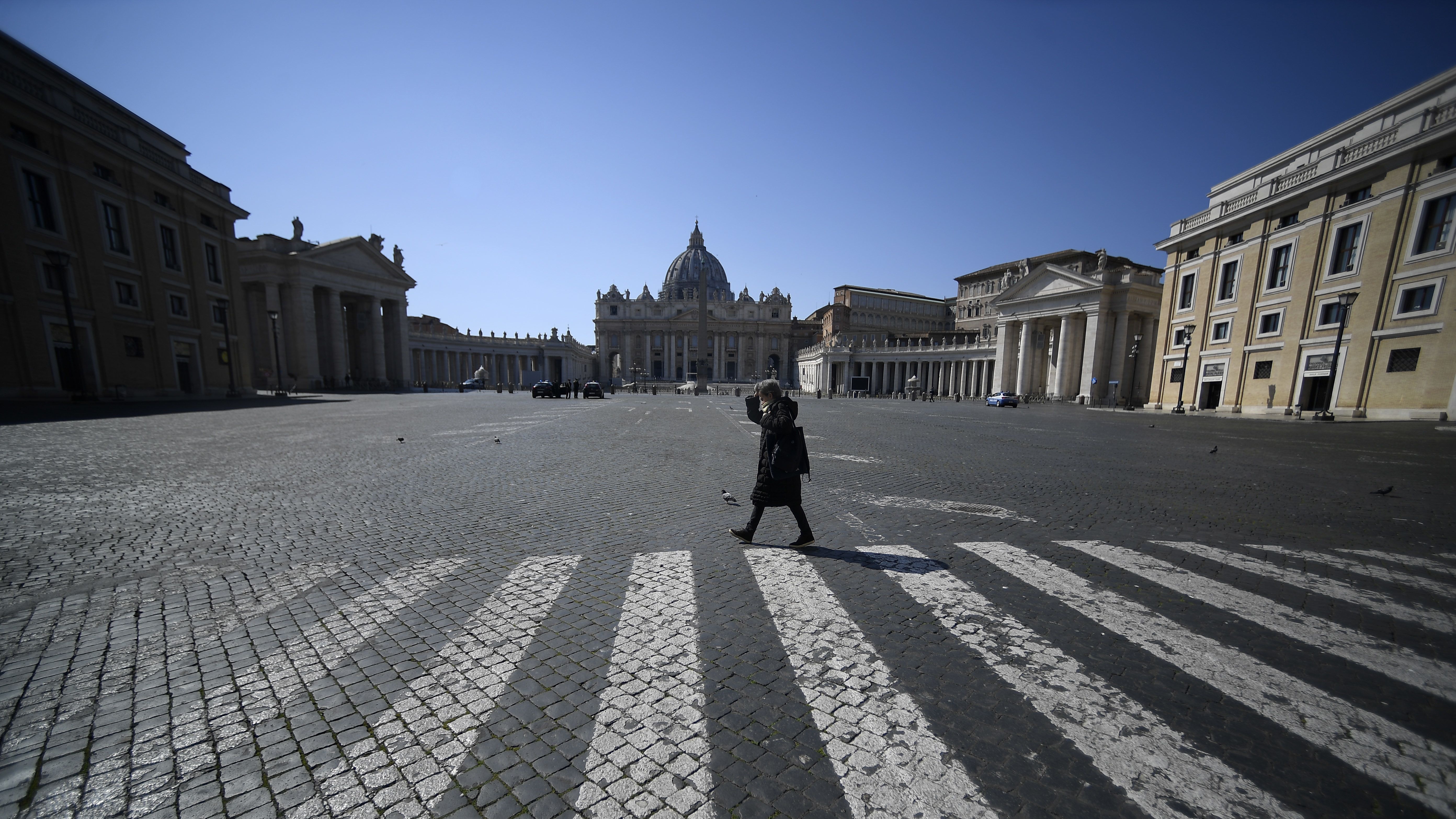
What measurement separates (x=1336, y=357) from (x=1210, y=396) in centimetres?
820

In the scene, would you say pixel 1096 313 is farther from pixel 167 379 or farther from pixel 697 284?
pixel 697 284

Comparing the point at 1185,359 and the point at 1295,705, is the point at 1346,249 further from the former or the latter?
the point at 1295,705

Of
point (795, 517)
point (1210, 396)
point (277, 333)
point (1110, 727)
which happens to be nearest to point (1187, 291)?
point (1210, 396)

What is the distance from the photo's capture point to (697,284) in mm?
107500

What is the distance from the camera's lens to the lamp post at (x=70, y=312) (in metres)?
20.4

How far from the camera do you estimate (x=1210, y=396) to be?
98.6 feet

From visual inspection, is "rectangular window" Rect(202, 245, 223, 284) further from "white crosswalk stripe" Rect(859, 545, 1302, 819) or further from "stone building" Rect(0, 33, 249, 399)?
"white crosswalk stripe" Rect(859, 545, 1302, 819)

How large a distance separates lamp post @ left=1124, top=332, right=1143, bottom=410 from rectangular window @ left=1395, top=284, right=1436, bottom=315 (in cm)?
1711

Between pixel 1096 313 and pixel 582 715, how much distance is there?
169 ft

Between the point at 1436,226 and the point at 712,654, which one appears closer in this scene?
the point at 712,654

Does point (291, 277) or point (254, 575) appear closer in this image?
point (254, 575)

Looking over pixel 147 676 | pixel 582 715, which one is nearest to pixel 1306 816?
pixel 582 715

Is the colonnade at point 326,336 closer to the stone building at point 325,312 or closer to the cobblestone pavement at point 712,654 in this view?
the stone building at point 325,312

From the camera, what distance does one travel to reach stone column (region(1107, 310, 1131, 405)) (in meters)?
41.2
